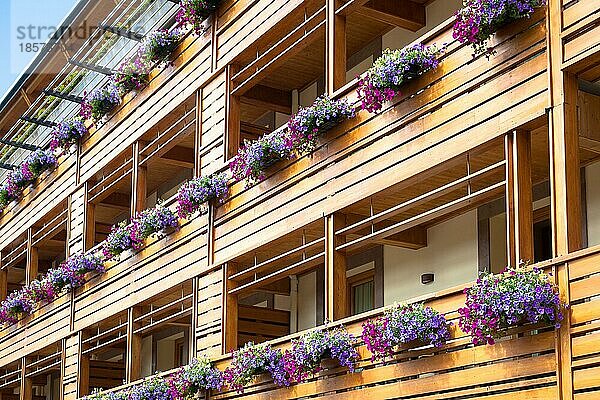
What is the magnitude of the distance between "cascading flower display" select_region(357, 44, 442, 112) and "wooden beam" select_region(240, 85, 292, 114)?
531cm

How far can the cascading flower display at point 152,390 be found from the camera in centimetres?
1755

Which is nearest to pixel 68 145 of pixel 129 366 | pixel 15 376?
pixel 129 366

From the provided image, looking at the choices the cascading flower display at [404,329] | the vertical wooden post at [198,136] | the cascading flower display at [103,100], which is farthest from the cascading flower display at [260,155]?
the cascading flower display at [103,100]

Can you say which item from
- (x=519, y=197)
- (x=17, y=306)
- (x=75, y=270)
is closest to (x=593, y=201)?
(x=519, y=197)

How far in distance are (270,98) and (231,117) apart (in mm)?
1782

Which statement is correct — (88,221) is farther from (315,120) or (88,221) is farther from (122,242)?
(315,120)

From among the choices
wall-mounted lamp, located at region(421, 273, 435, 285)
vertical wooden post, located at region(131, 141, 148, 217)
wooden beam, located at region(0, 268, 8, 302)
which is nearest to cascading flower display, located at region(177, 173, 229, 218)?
vertical wooden post, located at region(131, 141, 148, 217)

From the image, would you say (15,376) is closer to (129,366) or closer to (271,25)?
(129,366)

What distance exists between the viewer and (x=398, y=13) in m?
15.4

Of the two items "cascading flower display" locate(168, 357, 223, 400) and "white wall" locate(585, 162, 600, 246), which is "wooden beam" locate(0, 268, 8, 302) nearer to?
"cascading flower display" locate(168, 357, 223, 400)

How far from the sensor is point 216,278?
1711 cm

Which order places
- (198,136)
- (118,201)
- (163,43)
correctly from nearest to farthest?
(198,136) → (163,43) → (118,201)

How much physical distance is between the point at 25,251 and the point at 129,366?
27.2 feet

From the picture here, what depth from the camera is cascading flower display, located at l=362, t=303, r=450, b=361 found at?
468 inches
